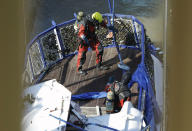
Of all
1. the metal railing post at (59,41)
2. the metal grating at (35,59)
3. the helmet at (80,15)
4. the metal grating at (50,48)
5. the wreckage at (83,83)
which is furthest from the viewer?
the metal railing post at (59,41)

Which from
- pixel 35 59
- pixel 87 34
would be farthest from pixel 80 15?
pixel 35 59

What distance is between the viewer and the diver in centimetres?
146

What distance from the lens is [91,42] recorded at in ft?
5.34

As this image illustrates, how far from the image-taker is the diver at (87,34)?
4.78 ft

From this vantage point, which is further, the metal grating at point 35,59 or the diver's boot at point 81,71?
the diver's boot at point 81,71

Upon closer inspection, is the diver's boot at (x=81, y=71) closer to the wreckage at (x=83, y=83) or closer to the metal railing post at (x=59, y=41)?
the wreckage at (x=83, y=83)

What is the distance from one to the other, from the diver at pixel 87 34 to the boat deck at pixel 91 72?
1.8 inches

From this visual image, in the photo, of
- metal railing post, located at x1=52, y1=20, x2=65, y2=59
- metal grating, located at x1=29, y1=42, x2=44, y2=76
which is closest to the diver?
metal railing post, located at x1=52, y1=20, x2=65, y2=59

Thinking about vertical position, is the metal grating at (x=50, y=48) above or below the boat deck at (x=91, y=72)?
above

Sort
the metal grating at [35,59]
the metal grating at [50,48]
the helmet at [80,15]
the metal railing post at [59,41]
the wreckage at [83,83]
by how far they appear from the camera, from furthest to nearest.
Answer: the metal railing post at [59,41], the metal grating at [50,48], the helmet at [80,15], the metal grating at [35,59], the wreckage at [83,83]

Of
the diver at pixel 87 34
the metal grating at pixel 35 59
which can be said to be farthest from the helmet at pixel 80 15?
the metal grating at pixel 35 59

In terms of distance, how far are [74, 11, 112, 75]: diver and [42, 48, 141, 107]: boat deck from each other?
4cm

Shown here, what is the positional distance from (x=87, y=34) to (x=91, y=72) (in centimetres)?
24

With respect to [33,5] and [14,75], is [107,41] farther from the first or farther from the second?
[14,75]
